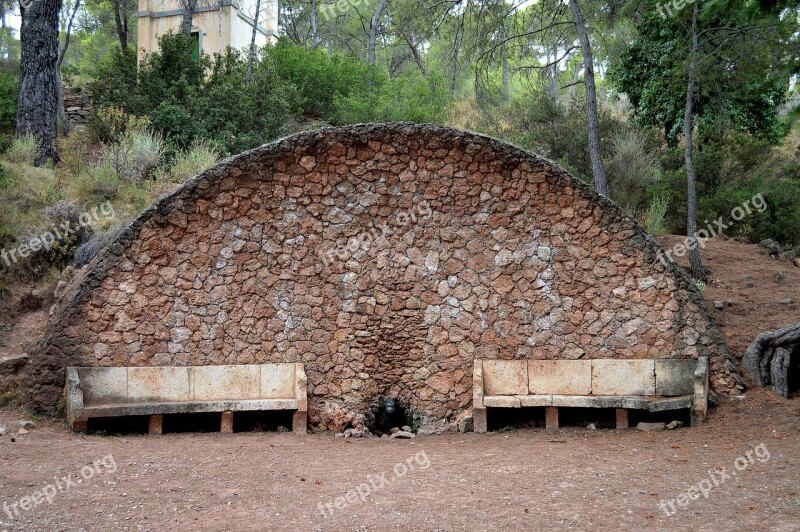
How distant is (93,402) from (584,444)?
5.72m

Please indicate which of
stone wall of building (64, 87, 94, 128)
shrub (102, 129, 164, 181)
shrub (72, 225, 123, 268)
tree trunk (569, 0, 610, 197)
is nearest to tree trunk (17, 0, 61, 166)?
shrub (102, 129, 164, 181)

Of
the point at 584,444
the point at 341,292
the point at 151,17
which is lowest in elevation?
the point at 584,444

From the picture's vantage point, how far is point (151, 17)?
74.0 ft

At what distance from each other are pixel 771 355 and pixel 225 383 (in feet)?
22.3

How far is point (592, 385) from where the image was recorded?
969 centimetres

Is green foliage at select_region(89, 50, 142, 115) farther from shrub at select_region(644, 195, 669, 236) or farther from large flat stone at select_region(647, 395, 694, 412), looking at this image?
large flat stone at select_region(647, 395, 694, 412)

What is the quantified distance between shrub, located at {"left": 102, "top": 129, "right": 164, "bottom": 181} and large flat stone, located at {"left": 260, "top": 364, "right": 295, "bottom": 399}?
6.45m

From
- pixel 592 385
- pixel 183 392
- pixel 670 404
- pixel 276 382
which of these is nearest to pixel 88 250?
pixel 183 392

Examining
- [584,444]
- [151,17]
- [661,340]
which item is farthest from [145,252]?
[151,17]

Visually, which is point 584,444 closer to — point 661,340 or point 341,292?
point 661,340

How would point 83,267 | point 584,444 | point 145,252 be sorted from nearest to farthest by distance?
point 584,444, point 145,252, point 83,267

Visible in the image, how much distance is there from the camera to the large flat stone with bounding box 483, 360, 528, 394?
978 cm

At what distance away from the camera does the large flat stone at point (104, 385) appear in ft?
30.2

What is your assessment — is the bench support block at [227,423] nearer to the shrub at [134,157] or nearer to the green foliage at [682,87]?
the shrub at [134,157]
